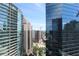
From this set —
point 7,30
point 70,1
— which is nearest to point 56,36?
point 70,1

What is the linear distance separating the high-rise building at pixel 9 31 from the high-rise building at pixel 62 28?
36cm

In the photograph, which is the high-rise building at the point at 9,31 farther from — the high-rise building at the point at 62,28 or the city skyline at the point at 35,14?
the high-rise building at the point at 62,28

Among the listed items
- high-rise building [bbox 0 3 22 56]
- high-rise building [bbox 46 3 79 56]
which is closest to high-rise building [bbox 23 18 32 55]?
high-rise building [bbox 0 3 22 56]

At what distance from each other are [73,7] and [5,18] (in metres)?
0.83

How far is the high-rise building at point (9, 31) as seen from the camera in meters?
2.27

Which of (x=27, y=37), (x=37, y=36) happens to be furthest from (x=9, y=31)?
(x=37, y=36)

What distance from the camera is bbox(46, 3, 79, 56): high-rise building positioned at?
2258 mm

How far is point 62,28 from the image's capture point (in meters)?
2.26

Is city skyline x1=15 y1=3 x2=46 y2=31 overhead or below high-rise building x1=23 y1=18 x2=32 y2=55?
overhead

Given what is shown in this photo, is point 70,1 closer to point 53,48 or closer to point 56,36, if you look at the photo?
point 56,36

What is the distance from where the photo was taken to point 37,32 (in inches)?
89.7

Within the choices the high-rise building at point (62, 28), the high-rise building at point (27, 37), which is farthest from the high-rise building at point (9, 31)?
the high-rise building at point (62, 28)

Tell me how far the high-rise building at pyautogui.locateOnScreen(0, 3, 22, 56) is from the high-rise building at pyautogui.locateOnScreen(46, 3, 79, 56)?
36cm

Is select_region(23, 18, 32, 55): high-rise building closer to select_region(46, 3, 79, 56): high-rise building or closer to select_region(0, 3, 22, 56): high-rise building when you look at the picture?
select_region(0, 3, 22, 56): high-rise building
